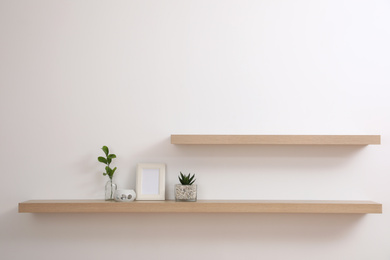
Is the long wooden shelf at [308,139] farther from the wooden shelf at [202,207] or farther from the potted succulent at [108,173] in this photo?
the potted succulent at [108,173]

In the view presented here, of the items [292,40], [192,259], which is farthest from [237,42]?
[192,259]

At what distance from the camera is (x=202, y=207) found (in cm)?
211

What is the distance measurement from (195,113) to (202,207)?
487 mm

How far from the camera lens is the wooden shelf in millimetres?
2102

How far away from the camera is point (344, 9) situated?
7.61 feet

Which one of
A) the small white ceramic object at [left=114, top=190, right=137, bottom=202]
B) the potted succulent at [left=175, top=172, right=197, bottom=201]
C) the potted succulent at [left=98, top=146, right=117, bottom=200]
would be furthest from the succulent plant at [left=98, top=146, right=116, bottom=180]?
the potted succulent at [left=175, top=172, right=197, bottom=201]

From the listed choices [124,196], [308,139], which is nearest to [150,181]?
[124,196]

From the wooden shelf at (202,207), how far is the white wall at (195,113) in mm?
154

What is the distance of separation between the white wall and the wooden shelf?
0.50ft

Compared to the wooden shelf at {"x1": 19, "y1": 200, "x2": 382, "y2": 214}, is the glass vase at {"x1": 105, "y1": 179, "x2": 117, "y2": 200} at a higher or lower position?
higher

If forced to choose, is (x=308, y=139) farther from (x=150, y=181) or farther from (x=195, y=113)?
(x=150, y=181)

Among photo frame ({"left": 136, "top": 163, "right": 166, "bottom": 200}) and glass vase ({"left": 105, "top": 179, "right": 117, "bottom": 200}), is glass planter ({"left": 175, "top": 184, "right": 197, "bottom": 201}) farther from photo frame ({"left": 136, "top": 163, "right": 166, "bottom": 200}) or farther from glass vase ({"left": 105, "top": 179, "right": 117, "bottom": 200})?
glass vase ({"left": 105, "top": 179, "right": 117, "bottom": 200})

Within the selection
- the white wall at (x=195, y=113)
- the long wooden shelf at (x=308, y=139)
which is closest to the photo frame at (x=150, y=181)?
the white wall at (x=195, y=113)

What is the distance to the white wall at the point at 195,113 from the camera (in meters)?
2.26
